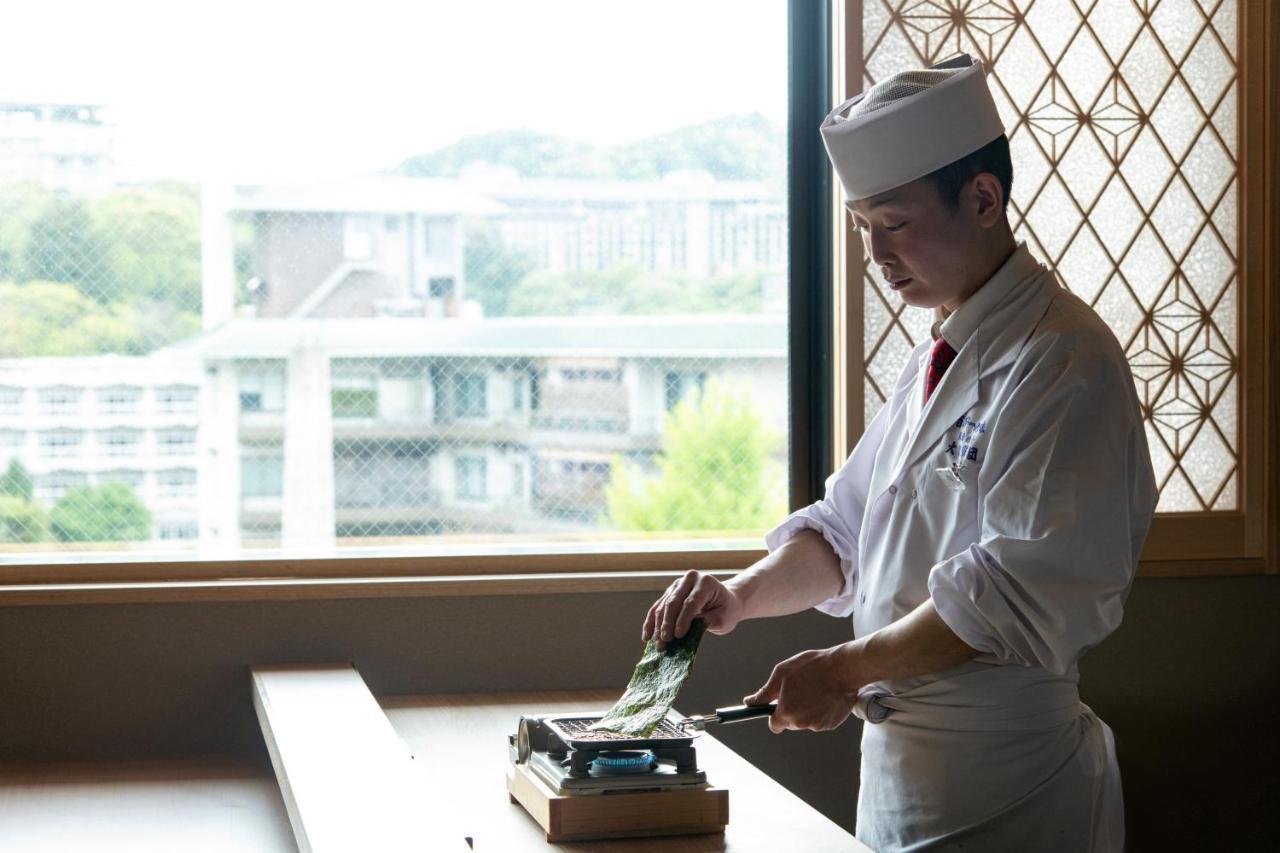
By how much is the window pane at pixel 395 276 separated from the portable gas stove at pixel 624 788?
121 centimetres

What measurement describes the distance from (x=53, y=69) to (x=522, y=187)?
3.09 feet

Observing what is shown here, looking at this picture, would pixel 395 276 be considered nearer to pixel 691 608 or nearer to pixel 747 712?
pixel 691 608

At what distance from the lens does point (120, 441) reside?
9.27 feet

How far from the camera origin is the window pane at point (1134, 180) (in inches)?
115

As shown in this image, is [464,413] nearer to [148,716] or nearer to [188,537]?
[188,537]

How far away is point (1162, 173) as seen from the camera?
3.02m

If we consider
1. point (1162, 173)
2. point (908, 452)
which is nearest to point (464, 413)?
point (908, 452)

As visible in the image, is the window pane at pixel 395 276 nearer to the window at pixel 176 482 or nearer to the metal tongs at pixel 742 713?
the window at pixel 176 482

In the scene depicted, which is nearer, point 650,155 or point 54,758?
point 54,758

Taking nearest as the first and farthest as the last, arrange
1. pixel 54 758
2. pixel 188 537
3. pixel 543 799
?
pixel 543 799 → pixel 54 758 → pixel 188 537

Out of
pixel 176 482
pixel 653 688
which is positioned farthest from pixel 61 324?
pixel 653 688

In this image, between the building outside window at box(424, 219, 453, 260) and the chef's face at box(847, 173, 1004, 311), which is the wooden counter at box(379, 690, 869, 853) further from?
the building outside window at box(424, 219, 453, 260)

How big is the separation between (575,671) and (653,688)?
953mm

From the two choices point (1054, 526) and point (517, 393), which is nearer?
point (1054, 526)
